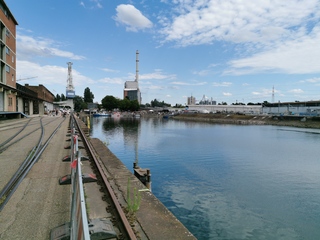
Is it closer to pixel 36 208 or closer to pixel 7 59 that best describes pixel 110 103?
pixel 7 59

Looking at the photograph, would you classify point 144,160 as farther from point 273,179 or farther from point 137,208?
point 137,208

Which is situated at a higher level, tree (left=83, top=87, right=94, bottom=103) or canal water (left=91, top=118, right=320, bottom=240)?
tree (left=83, top=87, right=94, bottom=103)

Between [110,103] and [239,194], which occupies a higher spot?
[110,103]

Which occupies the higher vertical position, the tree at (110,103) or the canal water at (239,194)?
the tree at (110,103)

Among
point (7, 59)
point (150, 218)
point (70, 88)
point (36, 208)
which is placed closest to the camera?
point (36, 208)

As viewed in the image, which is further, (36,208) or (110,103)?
(110,103)

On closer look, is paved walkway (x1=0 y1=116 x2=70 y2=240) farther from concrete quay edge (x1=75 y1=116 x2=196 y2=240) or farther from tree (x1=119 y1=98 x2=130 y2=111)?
tree (x1=119 y1=98 x2=130 y2=111)

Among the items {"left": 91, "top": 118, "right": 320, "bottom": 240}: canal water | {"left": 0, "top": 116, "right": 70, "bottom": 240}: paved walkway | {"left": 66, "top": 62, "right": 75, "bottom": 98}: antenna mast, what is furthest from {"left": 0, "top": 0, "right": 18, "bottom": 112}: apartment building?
{"left": 66, "top": 62, "right": 75, "bottom": 98}: antenna mast

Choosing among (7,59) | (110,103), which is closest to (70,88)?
(110,103)

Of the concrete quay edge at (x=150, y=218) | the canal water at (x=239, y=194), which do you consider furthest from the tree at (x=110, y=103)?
the concrete quay edge at (x=150, y=218)

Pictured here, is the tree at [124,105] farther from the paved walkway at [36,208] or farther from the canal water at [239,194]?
the paved walkway at [36,208]

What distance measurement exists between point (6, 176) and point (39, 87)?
7405 cm

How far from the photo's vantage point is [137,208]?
Answer: 654 centimetres

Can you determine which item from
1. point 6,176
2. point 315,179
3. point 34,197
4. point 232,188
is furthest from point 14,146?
point 315,179
